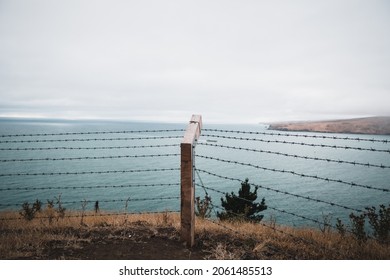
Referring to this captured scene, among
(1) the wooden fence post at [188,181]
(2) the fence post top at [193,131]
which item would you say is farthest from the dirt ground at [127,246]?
(2) the fence post top at [193,131]

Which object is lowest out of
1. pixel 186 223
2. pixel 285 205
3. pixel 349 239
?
pixel 285 205

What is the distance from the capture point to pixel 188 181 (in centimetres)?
353

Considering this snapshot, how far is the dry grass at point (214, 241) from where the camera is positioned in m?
3.58

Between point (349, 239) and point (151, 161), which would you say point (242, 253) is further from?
point (151, 161)

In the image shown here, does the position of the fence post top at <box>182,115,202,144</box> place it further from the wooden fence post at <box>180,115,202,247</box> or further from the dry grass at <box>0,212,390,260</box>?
the dry grass at <box>0,212,390,260</box>

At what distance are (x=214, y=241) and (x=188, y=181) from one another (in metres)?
1.18

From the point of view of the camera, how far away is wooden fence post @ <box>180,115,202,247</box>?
3.50 metres

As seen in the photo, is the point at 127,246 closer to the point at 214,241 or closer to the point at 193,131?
the point at 214,241

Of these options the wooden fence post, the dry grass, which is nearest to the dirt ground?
the dry grass

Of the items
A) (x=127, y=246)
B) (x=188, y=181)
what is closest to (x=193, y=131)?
(x=188, y=181)

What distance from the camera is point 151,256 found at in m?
3.54
